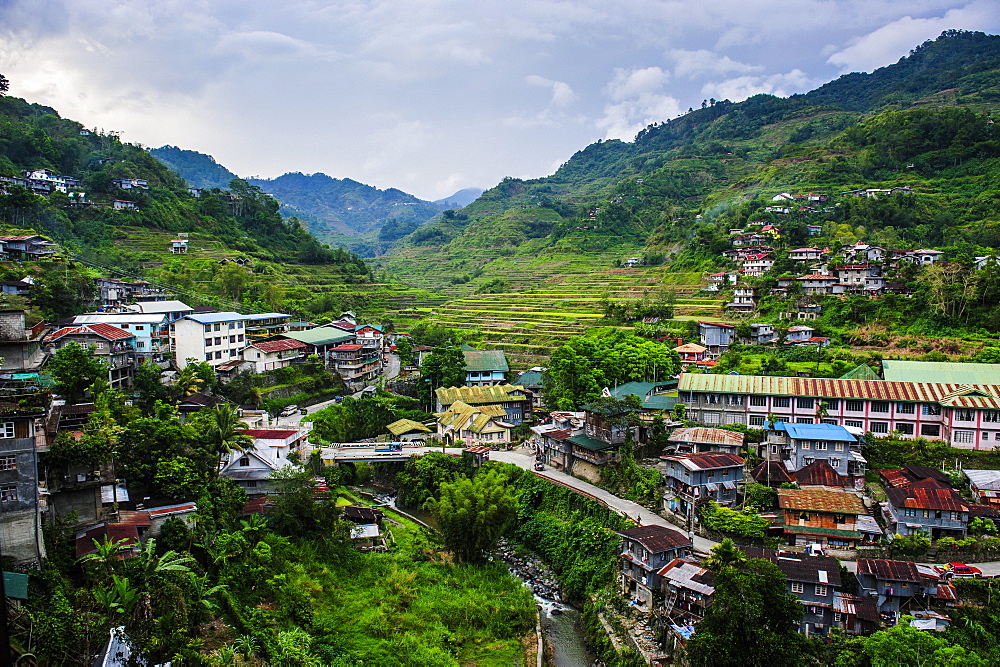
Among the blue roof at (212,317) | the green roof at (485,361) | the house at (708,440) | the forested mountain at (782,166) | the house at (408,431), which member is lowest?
the house at (408,431)

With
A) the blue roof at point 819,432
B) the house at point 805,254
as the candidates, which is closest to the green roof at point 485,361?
the blue roof at point 819,432

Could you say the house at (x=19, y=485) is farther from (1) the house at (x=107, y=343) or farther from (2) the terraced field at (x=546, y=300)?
(2) the terraced field at (x=546, y=300)

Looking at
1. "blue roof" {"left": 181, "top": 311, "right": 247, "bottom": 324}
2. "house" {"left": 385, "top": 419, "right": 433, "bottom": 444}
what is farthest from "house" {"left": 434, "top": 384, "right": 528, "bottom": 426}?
"blue roof" {"left": 181, "top": 311, "right": 247, "bottom": 324}

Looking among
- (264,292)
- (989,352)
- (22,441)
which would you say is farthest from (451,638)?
(264,292)

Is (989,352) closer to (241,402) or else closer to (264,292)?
(241,402)

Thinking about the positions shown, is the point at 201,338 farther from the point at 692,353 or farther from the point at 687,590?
the point at 687,590

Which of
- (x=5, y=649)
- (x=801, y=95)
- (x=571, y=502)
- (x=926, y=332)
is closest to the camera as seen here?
(x=5, y=649)
